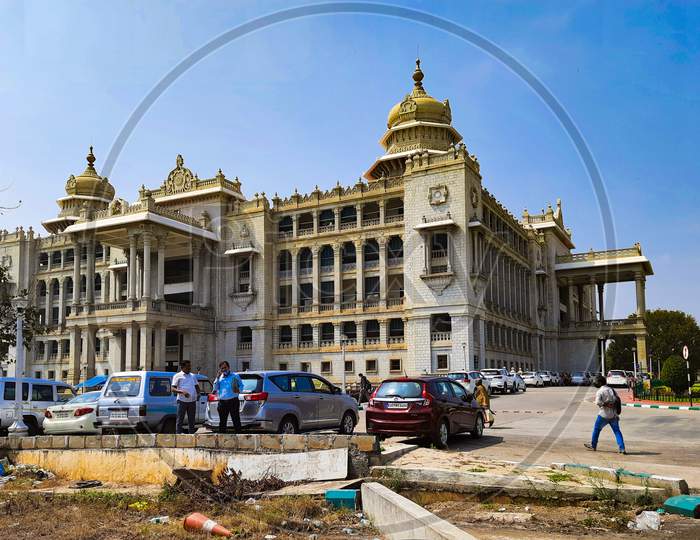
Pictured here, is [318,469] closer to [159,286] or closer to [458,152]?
[458,152]

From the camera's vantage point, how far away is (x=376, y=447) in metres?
11.7

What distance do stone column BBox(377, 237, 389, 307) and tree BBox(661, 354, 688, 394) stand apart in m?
22.0

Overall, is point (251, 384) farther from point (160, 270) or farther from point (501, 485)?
point (160, 270)

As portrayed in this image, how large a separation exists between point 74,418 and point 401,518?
1183 cm

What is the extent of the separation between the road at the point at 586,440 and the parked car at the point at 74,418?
7375 mm

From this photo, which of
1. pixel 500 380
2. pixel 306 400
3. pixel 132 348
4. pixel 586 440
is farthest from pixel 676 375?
pixel 132 348

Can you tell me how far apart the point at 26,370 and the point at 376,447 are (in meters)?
63.7

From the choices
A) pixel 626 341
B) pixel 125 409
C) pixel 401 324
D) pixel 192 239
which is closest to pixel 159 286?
pixel 192 239

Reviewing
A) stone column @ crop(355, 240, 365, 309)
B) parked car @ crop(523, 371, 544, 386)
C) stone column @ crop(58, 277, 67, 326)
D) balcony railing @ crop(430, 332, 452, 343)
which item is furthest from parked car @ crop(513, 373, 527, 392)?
stone column @ crop(58, 277, 67, 326)

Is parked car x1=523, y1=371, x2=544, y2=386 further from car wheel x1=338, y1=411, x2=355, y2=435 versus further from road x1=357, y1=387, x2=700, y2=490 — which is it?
car wheel x1=338, y1=411, x2=355, y2=435

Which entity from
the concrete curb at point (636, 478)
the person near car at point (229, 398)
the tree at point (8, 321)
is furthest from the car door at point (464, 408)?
the tree at point (8, 321)

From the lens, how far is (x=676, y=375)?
101 feet

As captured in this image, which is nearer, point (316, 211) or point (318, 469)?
point (318, 469)

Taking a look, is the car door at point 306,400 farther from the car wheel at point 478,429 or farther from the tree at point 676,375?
the tree at point 676,375
